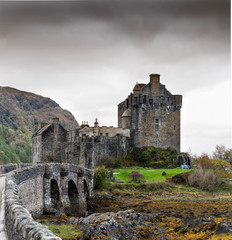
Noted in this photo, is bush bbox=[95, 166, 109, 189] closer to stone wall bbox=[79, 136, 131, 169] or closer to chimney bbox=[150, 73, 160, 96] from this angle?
stone wall bbox=[79, 136, 131, 169]

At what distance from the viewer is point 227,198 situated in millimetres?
38688

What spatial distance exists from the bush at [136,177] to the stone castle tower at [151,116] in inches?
516

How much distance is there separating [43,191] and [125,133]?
3393cm

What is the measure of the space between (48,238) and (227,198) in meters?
35.9

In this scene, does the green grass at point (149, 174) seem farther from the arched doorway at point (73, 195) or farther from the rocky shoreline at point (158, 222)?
the arched doorway at point (73, 195)

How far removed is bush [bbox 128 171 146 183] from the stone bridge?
23.0 feet

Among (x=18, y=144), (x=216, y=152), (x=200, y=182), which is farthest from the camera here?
(x=18, y=144)

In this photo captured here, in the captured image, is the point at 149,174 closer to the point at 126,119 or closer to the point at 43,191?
the point at 126,119

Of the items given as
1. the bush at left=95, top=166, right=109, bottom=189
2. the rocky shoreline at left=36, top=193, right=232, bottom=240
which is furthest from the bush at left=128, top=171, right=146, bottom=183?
the rocky shoreline at left=36, top=193, right=232, bottom=240

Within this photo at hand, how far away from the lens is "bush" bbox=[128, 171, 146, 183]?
44.1 metres

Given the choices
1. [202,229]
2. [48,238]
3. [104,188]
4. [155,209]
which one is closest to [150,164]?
[104,188]

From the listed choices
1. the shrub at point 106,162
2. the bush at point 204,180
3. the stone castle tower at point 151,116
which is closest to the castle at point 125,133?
the stone castle tower at point 151,116

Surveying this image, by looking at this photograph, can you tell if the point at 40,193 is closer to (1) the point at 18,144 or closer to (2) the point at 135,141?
(2) the point at 135,141

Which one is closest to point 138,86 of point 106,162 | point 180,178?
point 106,162
